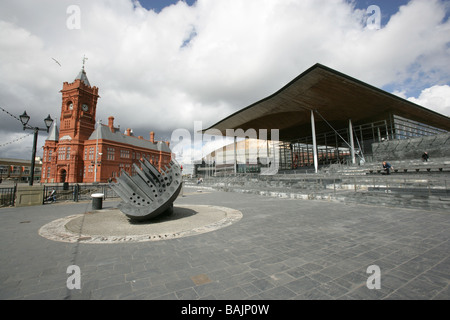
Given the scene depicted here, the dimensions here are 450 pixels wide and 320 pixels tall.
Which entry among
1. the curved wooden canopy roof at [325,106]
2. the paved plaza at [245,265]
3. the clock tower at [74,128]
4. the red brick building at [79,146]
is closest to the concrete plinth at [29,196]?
the paved plaza at [245,265]

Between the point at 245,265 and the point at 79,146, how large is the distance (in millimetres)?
57234

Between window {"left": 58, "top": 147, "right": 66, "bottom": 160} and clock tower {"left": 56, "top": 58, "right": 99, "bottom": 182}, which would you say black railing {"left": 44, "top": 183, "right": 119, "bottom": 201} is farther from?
window {"left": 58, "top": 147, "right": 66, "bottom": 160}

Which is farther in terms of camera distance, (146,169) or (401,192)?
(401,192)

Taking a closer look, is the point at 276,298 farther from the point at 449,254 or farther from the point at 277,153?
the point at 277,153

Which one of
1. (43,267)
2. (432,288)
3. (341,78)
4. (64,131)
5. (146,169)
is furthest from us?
(64,131)

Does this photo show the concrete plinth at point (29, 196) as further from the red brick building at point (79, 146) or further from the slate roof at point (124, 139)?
the red brick building at point (79, 146)

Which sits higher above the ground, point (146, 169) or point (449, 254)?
point (146, 169)

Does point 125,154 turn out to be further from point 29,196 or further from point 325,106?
point 325,106

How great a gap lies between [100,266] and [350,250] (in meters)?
4.97

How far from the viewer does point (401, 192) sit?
9.01 meters

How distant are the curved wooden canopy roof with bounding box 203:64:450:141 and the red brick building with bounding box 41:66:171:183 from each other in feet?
102

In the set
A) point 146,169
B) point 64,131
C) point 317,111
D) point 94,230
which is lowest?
point 94,230
